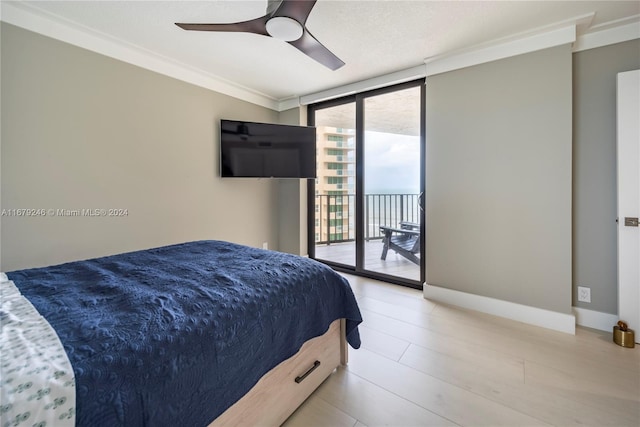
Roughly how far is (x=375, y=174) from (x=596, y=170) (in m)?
2.04

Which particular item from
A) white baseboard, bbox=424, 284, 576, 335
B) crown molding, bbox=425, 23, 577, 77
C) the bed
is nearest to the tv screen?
crown molding, bbox=425, 23, 577, 77

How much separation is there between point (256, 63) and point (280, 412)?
2958 mm

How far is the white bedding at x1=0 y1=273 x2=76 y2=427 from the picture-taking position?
1.92 feet

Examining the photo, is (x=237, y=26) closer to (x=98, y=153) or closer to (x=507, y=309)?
(x=98, y=153)

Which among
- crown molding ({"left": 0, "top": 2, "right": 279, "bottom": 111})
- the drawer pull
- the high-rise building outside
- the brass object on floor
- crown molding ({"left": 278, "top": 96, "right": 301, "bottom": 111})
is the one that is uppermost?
crown molding ({"left": 278, "top": 96, "right": 301, "bottom": 111})

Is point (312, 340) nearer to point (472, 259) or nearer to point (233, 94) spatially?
point (472, 259)

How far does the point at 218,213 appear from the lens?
330cm

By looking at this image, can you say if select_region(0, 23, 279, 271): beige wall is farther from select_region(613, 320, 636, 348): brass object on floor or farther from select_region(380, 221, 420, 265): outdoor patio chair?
select_region(613, 320, 636, 348): brass object on floor

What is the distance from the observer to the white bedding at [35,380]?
23.1 inches

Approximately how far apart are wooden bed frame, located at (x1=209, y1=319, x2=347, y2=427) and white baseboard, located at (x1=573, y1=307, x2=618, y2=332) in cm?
202

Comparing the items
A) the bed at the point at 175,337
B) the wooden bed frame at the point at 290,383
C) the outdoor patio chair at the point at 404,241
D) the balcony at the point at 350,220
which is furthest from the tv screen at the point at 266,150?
the wooden bed frame at the point at 290,383

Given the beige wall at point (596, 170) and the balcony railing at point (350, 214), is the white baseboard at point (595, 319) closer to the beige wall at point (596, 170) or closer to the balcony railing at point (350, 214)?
the beige wall at point (596, 170)

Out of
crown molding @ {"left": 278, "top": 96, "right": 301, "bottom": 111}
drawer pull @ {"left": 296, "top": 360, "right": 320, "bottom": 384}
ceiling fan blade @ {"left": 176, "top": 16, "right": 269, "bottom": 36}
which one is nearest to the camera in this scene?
drawer pull @ {"left": 296, "top": 360, "right": 320, "bottom": 384}

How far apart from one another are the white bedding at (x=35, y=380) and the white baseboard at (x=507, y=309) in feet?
9.14
